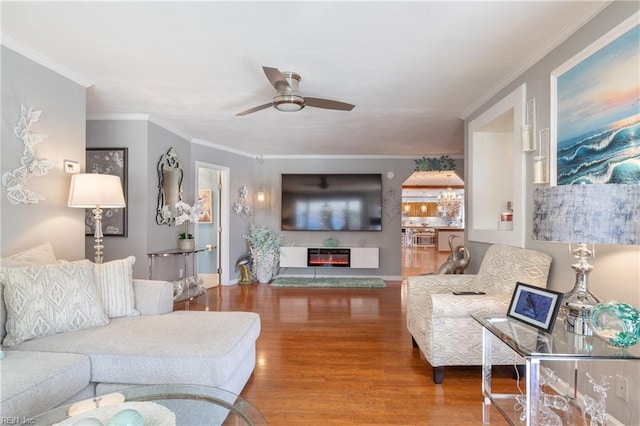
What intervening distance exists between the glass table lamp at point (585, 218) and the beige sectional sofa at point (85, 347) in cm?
181

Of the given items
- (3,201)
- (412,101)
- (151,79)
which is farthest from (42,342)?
(412,101)

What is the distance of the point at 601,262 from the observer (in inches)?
74.4

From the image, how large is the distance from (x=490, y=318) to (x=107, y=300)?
8.54 feet

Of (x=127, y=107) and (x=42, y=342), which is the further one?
(x=127, y=107)

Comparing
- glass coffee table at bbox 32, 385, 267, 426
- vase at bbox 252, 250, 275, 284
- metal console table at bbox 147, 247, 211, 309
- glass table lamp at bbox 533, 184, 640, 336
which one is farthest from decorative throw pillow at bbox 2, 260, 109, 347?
vase at bbox 252, 250, 275, 284

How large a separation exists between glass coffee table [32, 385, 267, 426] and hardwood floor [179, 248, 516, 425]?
728 millimetres

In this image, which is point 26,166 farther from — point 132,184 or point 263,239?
point 263,239

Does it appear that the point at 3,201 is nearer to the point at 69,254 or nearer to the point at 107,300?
the point at 69,254

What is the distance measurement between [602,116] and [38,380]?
10.7 feet

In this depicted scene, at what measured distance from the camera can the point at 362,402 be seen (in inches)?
84.0

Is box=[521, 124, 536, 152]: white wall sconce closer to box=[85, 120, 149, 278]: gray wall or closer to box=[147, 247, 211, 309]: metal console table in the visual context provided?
box=[147, 247, 211, 309]: metal console table

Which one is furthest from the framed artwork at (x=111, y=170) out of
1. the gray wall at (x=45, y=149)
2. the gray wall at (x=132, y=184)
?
the gray wall at (x=45, y=149)

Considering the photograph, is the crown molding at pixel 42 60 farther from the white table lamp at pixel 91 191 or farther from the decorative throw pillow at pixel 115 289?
the decorative throw pillow at pixel 115 289

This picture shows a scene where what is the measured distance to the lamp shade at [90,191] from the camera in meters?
2.67
